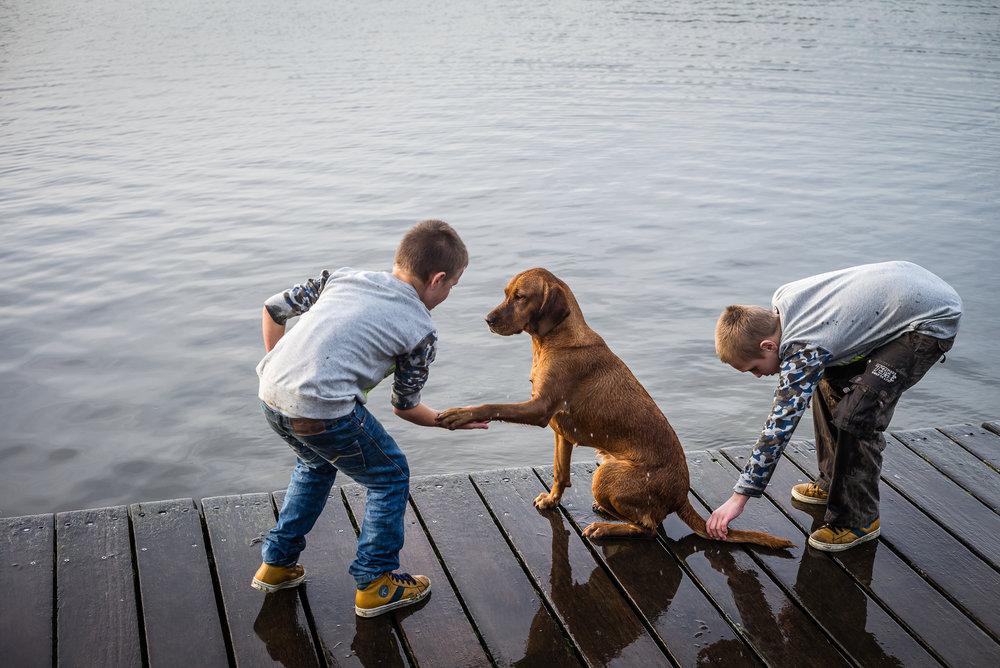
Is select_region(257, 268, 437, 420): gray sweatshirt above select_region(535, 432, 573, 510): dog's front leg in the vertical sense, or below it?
above

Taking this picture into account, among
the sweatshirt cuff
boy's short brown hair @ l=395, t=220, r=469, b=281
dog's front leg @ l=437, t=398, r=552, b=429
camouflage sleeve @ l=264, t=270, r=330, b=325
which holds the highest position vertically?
boy's short brown hair @ l=395, t=220, r=469, b=281

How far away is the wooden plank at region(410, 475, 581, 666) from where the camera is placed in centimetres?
347

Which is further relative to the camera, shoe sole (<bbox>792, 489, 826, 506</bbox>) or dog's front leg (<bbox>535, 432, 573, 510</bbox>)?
shoe sole (<bbox>792, 489, 826, 506</bbox>)

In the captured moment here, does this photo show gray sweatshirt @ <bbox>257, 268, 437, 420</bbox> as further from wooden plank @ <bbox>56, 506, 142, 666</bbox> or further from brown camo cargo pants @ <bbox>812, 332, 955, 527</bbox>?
brown camo cargo pants @ <bbox>812, 332, 955, 527</bbox>

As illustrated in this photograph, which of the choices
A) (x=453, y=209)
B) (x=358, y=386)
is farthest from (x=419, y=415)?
(x=453, y=209)

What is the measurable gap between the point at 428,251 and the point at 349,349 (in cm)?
46

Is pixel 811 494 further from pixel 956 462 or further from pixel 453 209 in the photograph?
pixel 453 209

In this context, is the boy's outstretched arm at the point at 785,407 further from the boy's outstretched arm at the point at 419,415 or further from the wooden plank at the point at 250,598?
the wooden plank at the point at 250,598

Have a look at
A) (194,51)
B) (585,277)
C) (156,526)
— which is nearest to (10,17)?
(194,51)

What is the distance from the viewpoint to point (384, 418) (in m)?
7.32

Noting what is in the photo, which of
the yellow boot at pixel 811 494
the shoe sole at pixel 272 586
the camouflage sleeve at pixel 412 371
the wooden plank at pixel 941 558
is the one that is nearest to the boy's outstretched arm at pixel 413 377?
the camouflage sleeve at pixel 412 371

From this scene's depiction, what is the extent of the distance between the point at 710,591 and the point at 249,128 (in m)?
15.2

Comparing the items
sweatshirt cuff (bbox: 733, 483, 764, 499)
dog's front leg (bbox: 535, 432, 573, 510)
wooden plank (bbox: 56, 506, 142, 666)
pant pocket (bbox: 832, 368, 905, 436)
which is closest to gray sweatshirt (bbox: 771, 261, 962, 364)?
pant pocket (bbox: 832, 368, 905, 436)

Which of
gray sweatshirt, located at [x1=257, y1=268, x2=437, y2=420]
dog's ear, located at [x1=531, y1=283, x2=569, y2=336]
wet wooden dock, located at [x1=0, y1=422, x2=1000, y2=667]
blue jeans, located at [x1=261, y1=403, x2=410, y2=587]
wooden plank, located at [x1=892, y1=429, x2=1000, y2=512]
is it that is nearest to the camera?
gray sweatshirt, located at [x1=257, y1=268, x2=437, y2=420]
